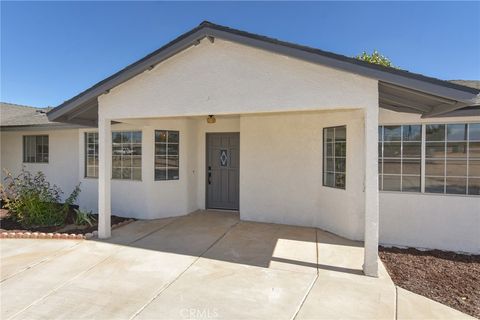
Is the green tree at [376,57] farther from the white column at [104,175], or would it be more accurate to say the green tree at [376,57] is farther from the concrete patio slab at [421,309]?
the concrete patio slab at [421,309]

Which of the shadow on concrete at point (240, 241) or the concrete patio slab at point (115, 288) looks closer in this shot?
the concrete patio slab at point (115, 288)

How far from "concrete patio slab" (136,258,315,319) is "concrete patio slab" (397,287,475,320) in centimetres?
127

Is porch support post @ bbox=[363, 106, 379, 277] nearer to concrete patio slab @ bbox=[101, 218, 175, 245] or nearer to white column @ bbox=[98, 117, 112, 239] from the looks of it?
concrete patio slab @ bbox=[101, 218, 175, 245]

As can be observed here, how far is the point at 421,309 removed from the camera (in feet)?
12.1

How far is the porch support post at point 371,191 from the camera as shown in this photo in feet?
15.2

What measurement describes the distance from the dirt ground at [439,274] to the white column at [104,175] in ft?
20.3

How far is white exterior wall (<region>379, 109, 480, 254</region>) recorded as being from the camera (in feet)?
19.7

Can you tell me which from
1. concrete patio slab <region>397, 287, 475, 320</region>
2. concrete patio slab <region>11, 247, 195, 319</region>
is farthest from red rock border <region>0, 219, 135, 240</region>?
concrete patio slab <region>397, 287, 475, 320</region>

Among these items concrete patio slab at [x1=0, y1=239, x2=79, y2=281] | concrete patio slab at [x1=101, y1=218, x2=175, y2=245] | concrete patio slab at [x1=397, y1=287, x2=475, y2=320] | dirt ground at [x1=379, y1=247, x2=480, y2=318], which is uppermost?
concrete patio slab at [x1=101, y1=218, x2=175, y2=245]

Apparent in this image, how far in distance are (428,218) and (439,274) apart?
67.8 inches

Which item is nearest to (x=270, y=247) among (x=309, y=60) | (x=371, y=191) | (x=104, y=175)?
(x=371, y=191)

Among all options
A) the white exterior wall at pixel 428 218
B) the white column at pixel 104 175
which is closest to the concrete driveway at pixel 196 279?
the white column at pixel 104 175

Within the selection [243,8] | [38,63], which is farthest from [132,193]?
[38,63]

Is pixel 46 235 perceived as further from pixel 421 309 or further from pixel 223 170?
pixel 421 309
